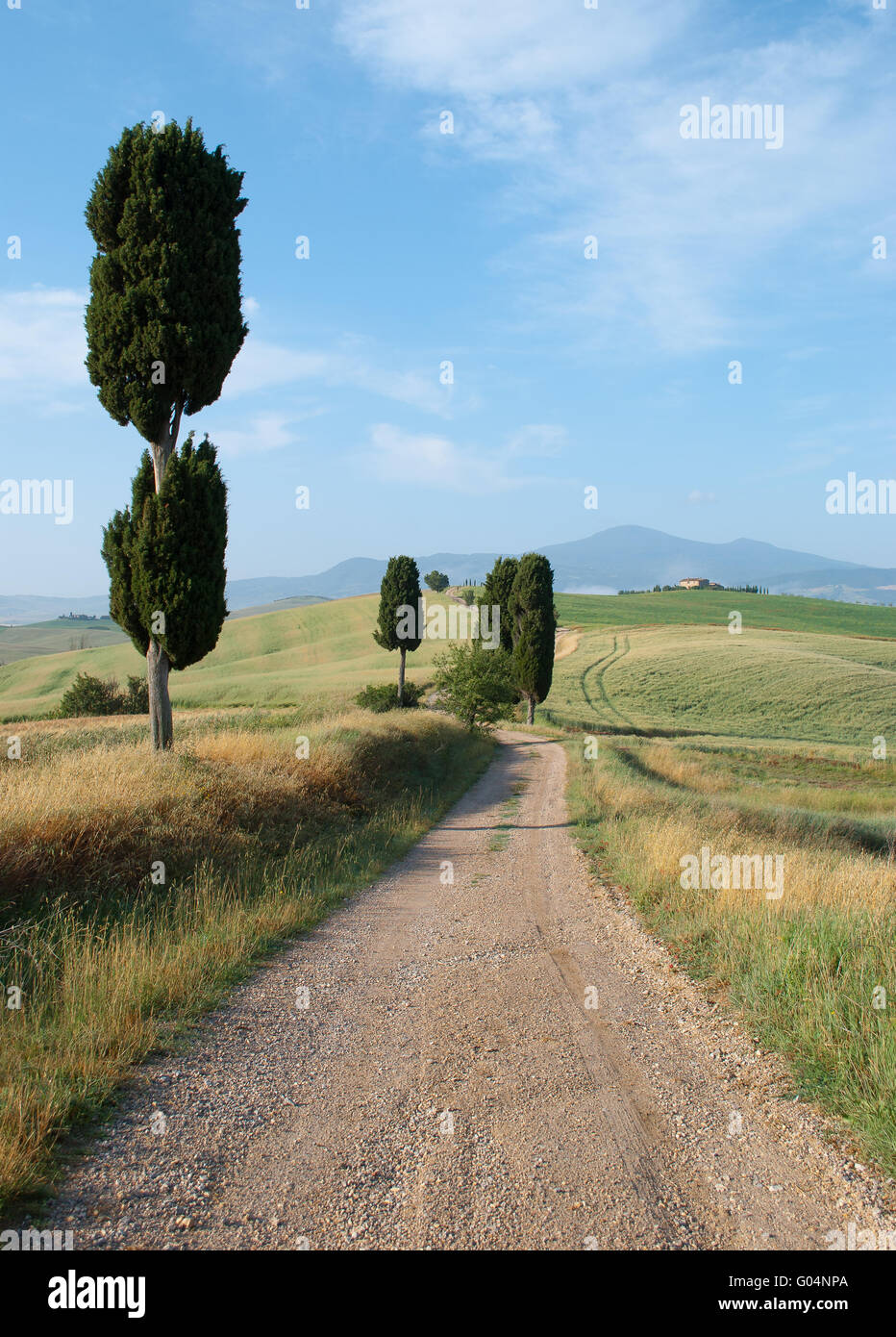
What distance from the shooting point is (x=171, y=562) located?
13.9 m

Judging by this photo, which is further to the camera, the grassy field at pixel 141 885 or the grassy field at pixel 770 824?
the grassy field at pixel 770 824

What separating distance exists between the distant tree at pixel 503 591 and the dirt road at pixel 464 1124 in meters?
41.6

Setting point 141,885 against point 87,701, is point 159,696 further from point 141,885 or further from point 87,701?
point 87,701

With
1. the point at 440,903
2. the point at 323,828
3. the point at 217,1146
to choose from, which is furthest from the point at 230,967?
the point at 323,828

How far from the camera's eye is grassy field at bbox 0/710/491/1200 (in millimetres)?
4738

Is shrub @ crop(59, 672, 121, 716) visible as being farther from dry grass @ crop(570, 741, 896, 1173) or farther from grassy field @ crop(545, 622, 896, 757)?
dry grass @ crop(570, 741, 896, 1173)

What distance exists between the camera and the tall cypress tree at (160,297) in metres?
13.9

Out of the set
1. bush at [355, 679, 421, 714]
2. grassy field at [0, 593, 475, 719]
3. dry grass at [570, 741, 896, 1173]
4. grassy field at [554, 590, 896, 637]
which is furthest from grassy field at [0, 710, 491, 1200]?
grassy field at [554, 590, 896, 637]

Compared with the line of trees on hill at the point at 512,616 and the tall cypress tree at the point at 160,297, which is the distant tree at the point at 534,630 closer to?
the line of trees on hill at the point at 512,616

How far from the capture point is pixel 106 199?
46.6 ft

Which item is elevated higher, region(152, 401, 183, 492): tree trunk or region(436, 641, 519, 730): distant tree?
region(152, 401, 183, 492): tree trunk

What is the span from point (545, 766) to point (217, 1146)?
2208cm

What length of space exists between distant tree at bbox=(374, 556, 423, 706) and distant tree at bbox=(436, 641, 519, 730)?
36.3ft

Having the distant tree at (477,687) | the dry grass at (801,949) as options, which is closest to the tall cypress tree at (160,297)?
the dry grass at (801,949)
